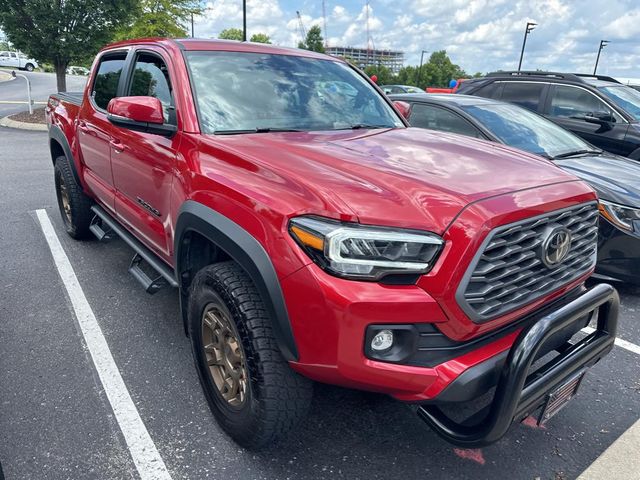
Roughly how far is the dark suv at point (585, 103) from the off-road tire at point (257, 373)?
5.98 m

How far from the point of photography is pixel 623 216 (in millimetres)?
3754

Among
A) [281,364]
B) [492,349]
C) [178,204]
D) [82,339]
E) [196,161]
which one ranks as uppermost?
[196,161]

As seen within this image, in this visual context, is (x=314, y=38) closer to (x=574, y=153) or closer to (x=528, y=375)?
(x=574, y=153)

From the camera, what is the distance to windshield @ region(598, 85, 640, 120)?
21.3 feet

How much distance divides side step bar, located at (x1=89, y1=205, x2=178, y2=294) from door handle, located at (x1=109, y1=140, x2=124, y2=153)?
0.63 metres

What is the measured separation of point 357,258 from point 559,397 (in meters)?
1.13

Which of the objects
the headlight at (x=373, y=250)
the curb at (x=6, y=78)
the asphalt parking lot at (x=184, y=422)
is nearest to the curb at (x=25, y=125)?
the asphalt parking lot at (x=184, y=422)

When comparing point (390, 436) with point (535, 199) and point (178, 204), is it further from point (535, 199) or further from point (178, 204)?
point (178, 204)

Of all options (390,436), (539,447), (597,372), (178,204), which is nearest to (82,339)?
(178,204)

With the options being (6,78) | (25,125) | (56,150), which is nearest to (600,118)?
(56,150)

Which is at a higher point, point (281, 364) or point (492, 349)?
point (492, 349)

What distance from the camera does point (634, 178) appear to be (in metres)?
4.11

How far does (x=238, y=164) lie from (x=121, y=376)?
152 cm

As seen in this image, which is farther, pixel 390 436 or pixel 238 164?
pixel 390 436
